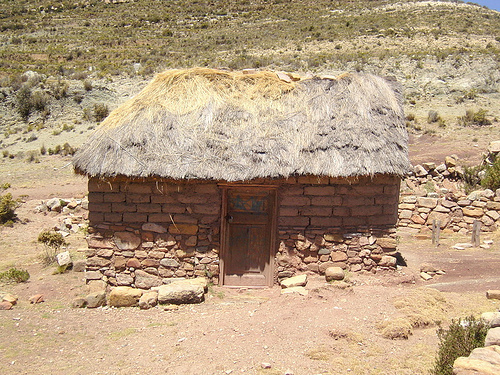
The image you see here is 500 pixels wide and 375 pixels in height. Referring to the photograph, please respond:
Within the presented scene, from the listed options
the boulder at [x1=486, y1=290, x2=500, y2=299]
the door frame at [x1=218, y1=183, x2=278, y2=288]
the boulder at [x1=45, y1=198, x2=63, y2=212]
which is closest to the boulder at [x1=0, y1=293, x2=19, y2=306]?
the door frame at [x1=218, y1=183, x2=278, y2=288]

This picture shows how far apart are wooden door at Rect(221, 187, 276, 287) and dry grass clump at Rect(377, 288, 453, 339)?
2301 millimetres

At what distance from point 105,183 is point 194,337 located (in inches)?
126

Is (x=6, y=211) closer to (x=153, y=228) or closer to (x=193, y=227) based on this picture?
(x=153, y=228)

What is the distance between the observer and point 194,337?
5.57 meters

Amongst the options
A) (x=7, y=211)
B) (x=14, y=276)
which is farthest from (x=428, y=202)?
(x=7, y=211)

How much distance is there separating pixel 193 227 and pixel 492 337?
15.2ft

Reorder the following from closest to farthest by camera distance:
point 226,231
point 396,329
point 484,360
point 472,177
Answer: point 484,360
point 396,329
point 226,231
point 472,177

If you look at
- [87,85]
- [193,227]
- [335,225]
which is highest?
[87,85]

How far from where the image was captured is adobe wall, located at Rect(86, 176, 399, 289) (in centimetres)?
734

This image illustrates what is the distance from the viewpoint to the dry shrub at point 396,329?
17.5ft

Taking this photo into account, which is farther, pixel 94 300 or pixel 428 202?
pixel 428 202

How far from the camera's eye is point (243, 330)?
224 inches

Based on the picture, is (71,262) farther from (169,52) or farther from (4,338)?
(169,52)

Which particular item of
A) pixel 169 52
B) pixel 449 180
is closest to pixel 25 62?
pixel 169 52
